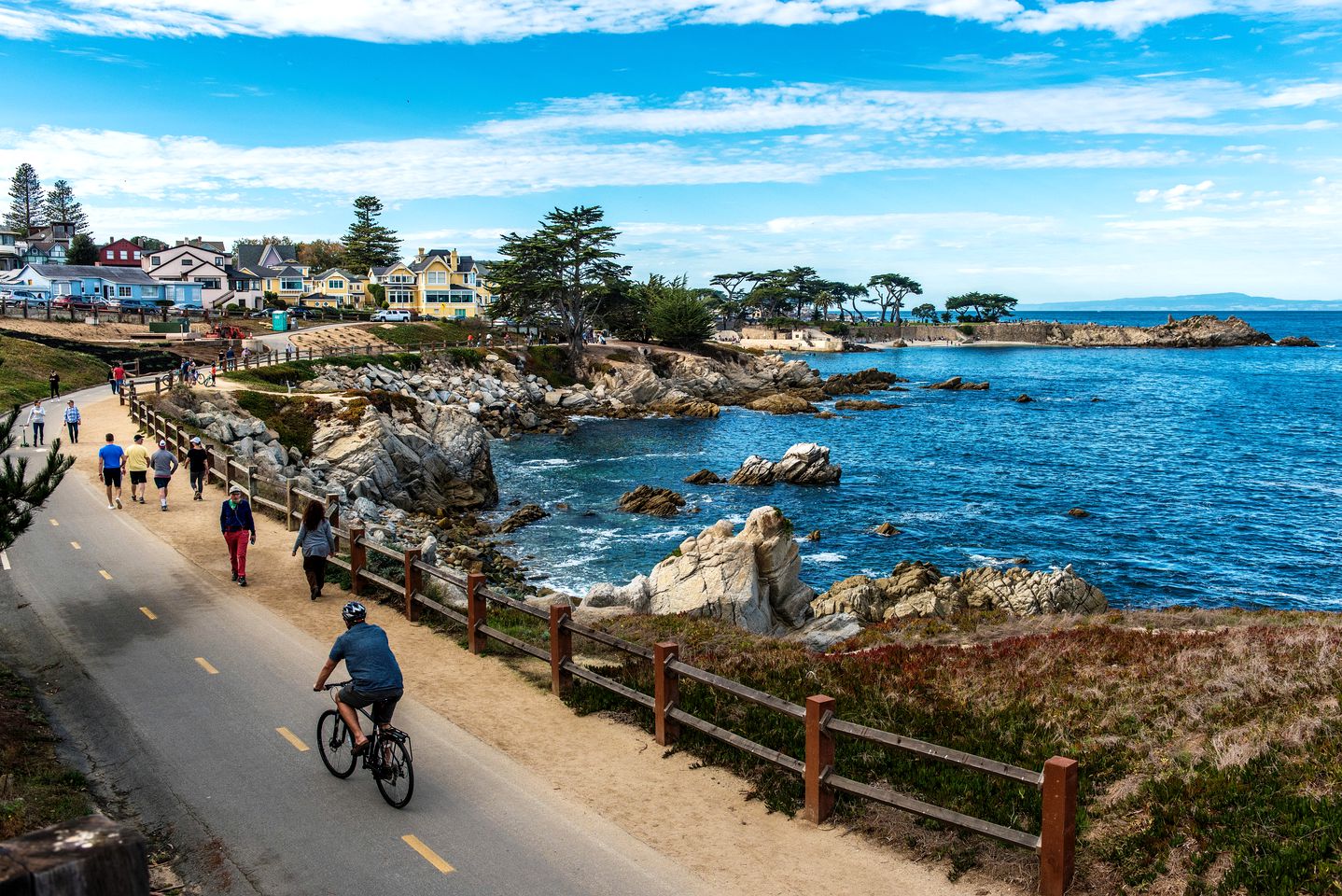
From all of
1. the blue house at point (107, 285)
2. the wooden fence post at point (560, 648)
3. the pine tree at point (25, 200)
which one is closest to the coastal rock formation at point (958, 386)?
the blue house at point (107, 285)

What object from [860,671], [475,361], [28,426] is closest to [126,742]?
→ [860,671]

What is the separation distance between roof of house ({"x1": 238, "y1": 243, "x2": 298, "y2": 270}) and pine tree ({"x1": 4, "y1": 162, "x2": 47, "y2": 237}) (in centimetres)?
5952

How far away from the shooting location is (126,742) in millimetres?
11828

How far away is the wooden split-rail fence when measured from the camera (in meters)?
8.30

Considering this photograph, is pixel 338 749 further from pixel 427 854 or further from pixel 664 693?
pixel 664 693

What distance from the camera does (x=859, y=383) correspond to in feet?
362

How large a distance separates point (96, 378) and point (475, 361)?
30113 millimetres

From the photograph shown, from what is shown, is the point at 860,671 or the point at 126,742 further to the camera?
the point at 860,671

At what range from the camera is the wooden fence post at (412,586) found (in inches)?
673

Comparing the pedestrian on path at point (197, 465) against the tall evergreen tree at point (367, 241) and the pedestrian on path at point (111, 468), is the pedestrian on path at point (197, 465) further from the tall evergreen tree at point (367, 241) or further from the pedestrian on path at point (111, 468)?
the tall evergreen tree at point (367, 241)

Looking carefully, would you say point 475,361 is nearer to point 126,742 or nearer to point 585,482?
point 585,482

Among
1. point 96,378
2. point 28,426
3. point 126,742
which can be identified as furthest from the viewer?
point 96,378

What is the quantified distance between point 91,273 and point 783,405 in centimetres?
7447

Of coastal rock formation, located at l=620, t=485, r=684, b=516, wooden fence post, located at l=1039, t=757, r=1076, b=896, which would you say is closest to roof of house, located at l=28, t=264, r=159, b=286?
coastal rock formation, located at l=620, t=485, r=684, b=516
